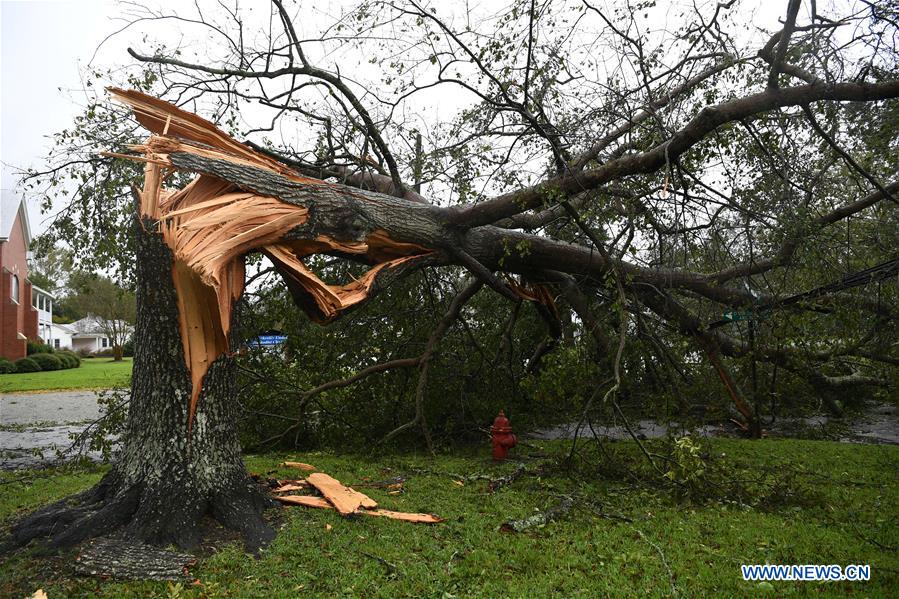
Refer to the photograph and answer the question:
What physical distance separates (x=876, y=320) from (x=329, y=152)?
6.43 m

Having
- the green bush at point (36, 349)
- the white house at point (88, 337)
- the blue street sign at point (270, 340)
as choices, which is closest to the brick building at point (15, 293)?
the green bush at point (36, 349)

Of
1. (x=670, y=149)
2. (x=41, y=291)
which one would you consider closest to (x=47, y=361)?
(x=41, y=291)

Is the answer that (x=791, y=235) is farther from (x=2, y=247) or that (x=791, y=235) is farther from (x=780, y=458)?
(x=2, y=247)

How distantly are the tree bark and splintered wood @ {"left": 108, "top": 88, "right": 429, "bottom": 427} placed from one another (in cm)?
10

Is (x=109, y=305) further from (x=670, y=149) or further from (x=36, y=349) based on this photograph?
(x=670, y=149)

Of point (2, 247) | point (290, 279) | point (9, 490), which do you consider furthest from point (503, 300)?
point (2, 247)

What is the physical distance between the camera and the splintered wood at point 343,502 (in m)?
4.45

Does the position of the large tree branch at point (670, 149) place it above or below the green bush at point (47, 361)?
above

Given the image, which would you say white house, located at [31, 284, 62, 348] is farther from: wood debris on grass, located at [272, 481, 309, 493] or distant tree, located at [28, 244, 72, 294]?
wood debris on grass, located at [272, 481, 309, 493]

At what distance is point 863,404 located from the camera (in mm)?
9844

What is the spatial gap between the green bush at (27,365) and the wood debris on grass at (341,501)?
76.9 feet

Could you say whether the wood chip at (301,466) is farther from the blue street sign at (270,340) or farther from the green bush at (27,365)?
the green bush at (27,365)

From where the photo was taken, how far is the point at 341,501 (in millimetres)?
4637

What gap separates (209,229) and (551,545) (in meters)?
3.01
